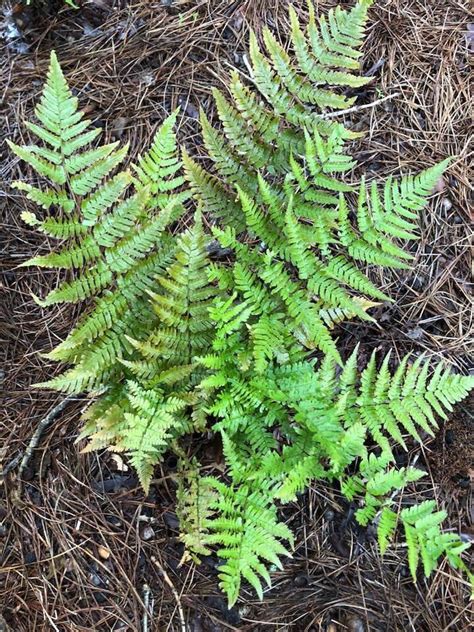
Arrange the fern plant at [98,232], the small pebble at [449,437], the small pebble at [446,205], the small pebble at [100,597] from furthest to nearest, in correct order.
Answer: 1. the small pebble at [446,205]
2. the small pebble at [449,437]
3. the small pebble at [100,597]
4. the fern plant at [98,232]

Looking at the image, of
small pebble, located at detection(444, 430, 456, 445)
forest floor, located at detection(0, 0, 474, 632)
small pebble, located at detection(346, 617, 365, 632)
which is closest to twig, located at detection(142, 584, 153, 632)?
forest floor, located at detection(0, 0, 474, 632)

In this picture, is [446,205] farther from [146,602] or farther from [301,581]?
[146,602]

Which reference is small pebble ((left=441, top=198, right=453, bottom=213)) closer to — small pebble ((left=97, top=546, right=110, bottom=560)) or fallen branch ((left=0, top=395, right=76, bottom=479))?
fallen branch ((left=0, top=395, right=76, bottom=479))

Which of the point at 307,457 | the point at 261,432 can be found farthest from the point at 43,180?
the point at 307,457

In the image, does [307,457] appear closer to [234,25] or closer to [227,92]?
[227,92]

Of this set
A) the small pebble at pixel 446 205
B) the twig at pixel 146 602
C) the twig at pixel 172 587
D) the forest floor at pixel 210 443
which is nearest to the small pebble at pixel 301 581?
the forest floor at pixel 210 443

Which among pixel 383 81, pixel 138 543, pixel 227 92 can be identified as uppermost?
pixel 227 92

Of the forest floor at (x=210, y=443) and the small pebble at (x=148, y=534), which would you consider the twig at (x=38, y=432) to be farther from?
the small pebble at (x=148, y=534)

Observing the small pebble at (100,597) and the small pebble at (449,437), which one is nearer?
the small pebble at (100,597)
